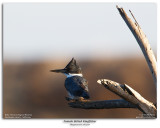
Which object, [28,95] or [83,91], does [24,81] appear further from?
[83,91]

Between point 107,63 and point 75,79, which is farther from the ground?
point 107,63

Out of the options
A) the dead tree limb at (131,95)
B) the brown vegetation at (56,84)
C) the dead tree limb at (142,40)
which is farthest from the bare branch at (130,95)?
the brown vegetation at (56,84)

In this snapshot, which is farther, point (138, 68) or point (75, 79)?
point (138, 68)

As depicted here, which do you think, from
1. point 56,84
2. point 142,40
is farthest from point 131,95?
point 56,84

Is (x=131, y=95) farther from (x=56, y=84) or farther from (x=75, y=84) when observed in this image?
(x=56, y=84)

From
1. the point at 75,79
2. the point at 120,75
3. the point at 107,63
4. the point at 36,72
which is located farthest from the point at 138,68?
the point at 75,79

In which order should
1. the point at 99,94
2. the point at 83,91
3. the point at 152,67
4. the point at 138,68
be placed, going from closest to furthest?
1. the point at 152,67
2. the point at 83,91
3. the point at 99,94
4. the point at 138,68

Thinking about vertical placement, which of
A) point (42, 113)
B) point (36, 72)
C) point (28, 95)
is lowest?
point (42, 113)

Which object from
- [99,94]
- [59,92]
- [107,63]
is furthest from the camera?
[107,63]

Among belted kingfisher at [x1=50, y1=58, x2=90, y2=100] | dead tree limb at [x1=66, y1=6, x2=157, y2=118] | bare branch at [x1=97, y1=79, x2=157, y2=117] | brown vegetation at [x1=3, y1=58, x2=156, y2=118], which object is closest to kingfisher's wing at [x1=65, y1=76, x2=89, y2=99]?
belted kingfisher at [x1=50, y1=58, x2=90, y2=100]
